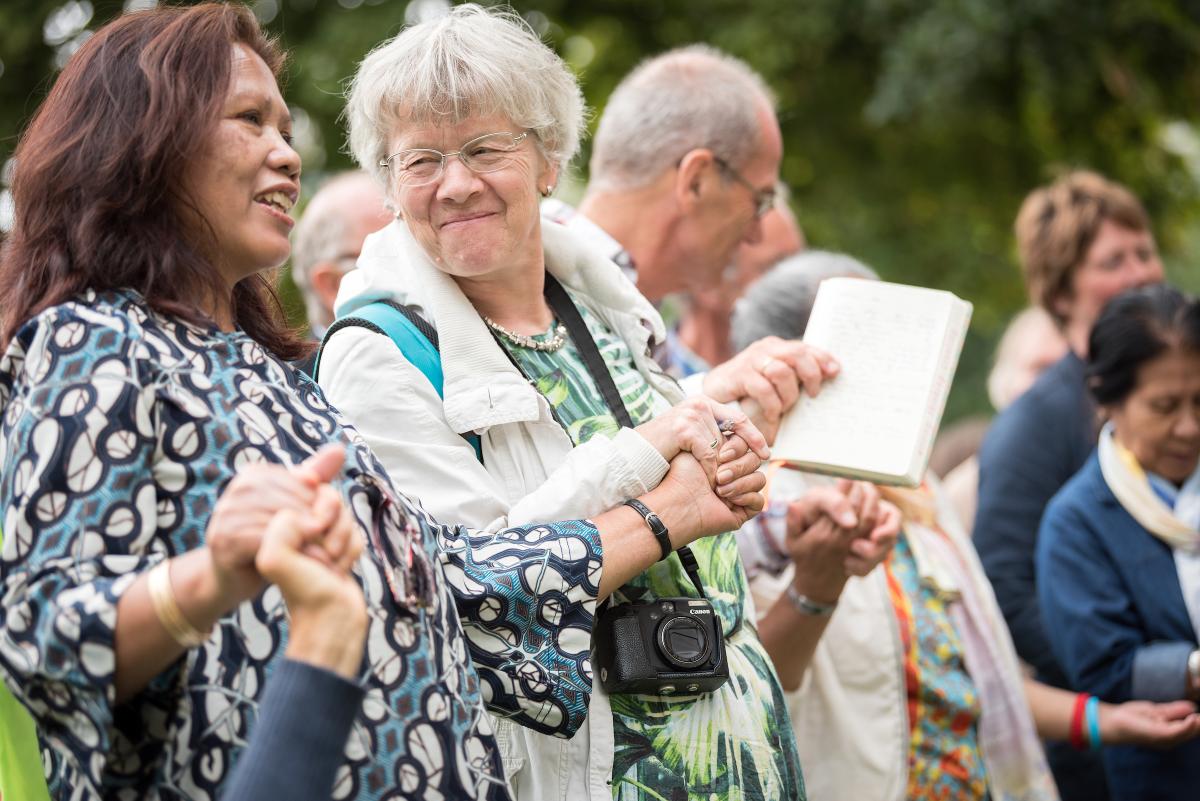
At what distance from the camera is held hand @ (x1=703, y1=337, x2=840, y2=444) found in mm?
2861

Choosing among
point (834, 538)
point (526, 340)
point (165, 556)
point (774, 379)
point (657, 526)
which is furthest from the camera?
point (834, 538)

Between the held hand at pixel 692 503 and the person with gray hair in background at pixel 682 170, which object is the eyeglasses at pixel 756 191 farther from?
the held hand at pixel 692 503

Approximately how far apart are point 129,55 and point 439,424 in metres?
0.76

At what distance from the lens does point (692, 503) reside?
240 centimetres

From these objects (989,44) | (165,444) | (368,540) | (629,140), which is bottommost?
(368,540)

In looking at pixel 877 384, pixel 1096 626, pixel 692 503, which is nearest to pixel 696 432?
pixel 692 503

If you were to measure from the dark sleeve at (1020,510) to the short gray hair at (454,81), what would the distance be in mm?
2427

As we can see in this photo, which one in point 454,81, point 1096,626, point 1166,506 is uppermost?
point 454,81

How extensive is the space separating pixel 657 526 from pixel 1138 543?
6.69 ft

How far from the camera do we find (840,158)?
10.1m

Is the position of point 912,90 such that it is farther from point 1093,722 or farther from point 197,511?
point 197,511

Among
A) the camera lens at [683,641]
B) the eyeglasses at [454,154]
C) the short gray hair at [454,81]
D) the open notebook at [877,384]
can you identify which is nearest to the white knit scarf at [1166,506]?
the open notebook at [877,384]

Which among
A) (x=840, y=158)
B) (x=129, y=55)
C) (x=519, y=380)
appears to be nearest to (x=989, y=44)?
(x=840, y=158)

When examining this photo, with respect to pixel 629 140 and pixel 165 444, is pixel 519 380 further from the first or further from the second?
pixel 629 140
